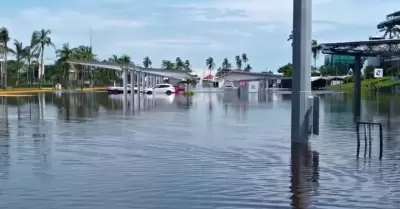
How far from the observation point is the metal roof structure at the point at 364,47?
33.9 metres

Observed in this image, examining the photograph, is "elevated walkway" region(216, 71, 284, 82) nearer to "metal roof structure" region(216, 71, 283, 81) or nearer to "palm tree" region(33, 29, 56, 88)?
"metal roof structure" region(216, 71, 283, 81)

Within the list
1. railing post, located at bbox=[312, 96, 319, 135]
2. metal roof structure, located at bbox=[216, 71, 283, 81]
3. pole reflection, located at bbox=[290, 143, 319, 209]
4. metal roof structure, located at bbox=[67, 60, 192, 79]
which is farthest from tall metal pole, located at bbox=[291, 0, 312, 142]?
metal roof structure, located at bbox=[216, 71, 283, 81]

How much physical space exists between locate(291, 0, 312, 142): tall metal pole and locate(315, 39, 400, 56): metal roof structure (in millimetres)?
17082

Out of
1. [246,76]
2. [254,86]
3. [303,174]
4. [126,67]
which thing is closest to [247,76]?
[246,76]

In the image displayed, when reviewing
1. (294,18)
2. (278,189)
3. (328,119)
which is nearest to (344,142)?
(294,18)

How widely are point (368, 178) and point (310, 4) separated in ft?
20.7

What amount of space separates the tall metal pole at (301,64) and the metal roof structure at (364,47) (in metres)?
17.1

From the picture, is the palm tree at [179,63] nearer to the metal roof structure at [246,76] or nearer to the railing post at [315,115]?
the metal roof structure at [246,76]

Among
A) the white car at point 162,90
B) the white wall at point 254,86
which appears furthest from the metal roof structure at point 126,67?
the white wall at point 254,86

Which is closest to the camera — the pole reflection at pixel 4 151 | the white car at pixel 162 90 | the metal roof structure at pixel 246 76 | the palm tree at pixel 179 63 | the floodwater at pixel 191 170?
the floodwater at pixel 191 170

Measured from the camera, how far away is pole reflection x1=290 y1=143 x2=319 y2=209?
9.95 meters

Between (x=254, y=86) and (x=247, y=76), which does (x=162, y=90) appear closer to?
(x=254, y=86)

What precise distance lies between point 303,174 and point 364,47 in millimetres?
25254

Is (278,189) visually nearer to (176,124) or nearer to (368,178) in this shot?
(368,178)
